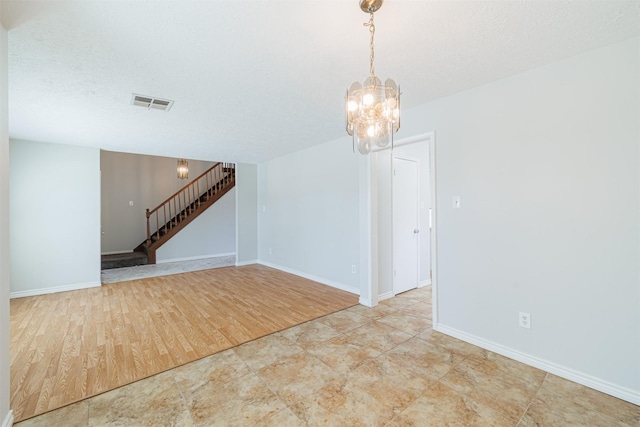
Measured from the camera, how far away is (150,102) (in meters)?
2.81

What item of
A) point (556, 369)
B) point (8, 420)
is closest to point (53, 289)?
point (8, 420)

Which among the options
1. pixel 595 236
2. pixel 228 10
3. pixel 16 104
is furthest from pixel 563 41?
pixel 16 104

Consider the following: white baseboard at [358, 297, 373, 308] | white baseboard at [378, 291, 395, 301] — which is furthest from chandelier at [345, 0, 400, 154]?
white baseboard at [378, 291, 395, 301]

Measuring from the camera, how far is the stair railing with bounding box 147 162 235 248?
25.0 feet

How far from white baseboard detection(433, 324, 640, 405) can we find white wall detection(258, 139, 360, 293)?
179 centimetres

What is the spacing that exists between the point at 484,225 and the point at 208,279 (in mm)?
4799

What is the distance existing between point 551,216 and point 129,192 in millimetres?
9153

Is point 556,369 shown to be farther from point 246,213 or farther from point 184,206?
point 184,206

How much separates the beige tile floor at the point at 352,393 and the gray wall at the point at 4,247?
0.27 meters

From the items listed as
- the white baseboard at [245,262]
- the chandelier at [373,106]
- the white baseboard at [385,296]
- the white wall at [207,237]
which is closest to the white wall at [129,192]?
the white wall at [207,237]

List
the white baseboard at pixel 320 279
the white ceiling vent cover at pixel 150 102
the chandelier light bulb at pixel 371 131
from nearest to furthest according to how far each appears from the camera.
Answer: the chandelier light bulb at pixel 371 131 < the white ceiling vent cover at pixel 150 102 < the white baseboard at pixel 320 279

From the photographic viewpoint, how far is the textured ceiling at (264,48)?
156cm

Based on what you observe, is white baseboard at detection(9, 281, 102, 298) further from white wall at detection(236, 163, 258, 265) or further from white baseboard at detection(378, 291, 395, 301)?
white baseboard at detection(378, 291, 395, 301)

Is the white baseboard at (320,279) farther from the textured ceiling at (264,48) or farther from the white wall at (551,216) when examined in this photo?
the textured ceiling at (264,48)
